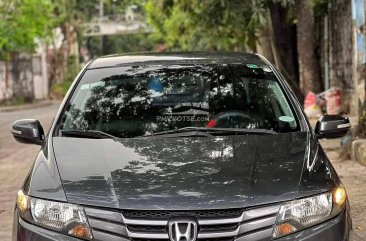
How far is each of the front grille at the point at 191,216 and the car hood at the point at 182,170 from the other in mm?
35

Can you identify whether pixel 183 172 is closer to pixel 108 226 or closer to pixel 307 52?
pixel 108 226

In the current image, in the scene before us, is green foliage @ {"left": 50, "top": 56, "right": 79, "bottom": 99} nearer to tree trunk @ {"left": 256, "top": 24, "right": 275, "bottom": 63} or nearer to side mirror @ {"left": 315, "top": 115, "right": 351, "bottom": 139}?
tree trunk @ {"left": 256, "top": 24, "right": 275, "bottom": 63}

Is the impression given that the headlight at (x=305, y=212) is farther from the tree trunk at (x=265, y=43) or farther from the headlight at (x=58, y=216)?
the tree trunk at (x=265, y=43)

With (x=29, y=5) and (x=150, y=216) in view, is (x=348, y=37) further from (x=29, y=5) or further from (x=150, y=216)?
(x=29, y=5)

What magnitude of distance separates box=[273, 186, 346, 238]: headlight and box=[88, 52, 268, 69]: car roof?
1.72 metres

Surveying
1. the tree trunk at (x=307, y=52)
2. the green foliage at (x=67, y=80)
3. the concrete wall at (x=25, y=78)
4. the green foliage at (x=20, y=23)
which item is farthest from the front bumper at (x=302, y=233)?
the green foliage at (x=67, y=80)

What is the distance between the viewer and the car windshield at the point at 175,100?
4.43 meters

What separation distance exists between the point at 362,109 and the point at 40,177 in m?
6.90

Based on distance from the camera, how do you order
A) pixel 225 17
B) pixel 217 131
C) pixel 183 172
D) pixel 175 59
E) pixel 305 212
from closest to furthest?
pixel 305 212 < pixel 183 172 < pixel 217 131 < pixel 175 59 < pixel 225 17

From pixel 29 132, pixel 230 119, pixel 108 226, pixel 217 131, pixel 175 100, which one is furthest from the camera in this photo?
pixel 175 100

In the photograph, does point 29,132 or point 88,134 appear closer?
point 88,134

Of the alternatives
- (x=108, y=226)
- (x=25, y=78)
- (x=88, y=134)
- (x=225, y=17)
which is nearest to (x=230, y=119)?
(x=88, y=134)

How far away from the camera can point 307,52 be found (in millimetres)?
15781

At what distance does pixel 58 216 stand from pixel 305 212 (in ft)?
4.07
